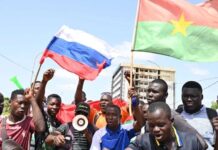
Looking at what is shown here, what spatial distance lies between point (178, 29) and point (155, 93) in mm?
2221

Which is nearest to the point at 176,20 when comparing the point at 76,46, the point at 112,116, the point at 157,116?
the point at 76,46

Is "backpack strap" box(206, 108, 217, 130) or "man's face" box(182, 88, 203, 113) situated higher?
"man's face" box(182, 88, 203, 113)

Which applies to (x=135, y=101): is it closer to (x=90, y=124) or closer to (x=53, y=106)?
(x=90, y=124)

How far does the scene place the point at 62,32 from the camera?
7.21 metres

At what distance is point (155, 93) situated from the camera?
478 cm

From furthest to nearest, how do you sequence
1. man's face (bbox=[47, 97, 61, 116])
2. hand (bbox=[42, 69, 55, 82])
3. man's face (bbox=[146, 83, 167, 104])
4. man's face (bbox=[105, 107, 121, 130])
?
man's face (bbox=[47, 97, 61, 116]), hand (bbox=[42, 69, 55, 82]), man's face (bbox=[105, 107, 121, 130]), man's face (bbox=[146, 83, 167, 104])

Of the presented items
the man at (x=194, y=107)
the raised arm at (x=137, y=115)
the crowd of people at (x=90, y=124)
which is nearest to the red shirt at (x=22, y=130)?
the crowd of people at (x=90, y=124)

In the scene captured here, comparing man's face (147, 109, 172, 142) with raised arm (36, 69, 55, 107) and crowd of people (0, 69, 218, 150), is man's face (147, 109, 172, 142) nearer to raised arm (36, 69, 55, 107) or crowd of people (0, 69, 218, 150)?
crowd of people (0, 69, 218, 150)

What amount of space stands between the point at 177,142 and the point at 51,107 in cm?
297

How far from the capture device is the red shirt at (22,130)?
4.98 meters

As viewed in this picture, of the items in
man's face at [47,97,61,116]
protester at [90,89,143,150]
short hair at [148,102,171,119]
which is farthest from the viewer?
man's face at [47,97,61,116]

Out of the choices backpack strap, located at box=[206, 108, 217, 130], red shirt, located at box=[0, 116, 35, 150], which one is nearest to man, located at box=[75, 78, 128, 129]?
red shirt, located at box=[0, 116, 35, 150]

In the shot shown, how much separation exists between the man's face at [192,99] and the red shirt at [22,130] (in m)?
1.89

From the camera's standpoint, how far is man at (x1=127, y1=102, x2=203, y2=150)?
10.8 ft
